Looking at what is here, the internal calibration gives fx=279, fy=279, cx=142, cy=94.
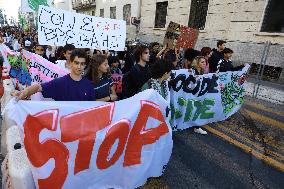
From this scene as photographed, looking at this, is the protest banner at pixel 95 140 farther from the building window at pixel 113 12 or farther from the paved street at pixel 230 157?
the building window at pixel 113 12

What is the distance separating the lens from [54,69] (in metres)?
4.50

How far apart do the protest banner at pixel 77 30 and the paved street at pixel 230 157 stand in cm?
281

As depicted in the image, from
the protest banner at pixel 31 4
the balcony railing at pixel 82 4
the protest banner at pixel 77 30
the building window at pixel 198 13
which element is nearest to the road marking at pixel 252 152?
the protest banner at pixel 77 30

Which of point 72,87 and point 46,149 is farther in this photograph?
point 72,87

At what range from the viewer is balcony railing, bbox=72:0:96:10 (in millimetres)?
30544

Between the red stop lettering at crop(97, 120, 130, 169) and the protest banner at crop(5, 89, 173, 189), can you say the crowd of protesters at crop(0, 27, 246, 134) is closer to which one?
the protest banner at crop(5, 89, 173, 189)

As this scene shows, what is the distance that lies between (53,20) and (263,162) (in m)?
4.74

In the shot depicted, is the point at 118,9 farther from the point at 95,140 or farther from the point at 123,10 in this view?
the point at 95,140

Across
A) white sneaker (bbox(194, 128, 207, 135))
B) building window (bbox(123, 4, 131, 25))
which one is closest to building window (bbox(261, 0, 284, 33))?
white sneaker (bbox(194, 128, 207, 135))

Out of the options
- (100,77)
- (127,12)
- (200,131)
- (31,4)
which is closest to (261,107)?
(200,131)

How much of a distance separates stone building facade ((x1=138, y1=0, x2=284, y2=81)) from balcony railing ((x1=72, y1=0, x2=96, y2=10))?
50.1 ft

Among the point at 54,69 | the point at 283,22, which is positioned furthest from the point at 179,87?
the point at 283,22

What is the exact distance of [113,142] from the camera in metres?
3.09

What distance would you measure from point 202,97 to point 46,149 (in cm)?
353
